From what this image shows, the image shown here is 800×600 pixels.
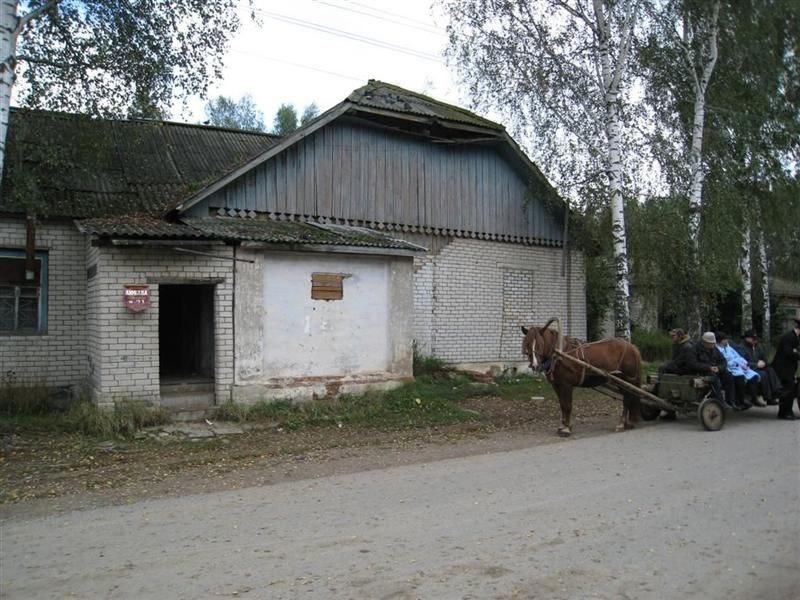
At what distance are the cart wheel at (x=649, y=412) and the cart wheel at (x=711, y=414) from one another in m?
1.10

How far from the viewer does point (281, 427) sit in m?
10.3

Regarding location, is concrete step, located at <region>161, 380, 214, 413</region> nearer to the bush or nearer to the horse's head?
the horse's head

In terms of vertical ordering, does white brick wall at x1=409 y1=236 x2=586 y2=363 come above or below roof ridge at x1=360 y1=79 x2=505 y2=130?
below

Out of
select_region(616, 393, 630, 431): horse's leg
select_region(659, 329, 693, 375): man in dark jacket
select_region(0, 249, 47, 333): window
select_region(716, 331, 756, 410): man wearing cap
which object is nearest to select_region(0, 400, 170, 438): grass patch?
select_region(0, 249, 47, 333): window

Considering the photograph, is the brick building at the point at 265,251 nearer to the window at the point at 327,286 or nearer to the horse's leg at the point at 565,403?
the window at the point at 327,286

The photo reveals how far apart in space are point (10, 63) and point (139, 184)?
414 cm

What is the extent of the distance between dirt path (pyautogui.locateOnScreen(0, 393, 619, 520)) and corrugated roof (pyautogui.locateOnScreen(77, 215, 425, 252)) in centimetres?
299

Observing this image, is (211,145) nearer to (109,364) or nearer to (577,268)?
(109,364)

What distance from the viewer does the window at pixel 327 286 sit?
38.5 ft

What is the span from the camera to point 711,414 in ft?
33.7

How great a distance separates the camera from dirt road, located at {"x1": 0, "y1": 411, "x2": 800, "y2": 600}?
14.7 ft

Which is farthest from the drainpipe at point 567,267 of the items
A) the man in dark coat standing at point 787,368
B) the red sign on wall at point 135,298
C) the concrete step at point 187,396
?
the red sign on wall at point 135,298

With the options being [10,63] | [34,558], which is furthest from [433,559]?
[10,63]

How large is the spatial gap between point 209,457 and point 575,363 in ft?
17.7
